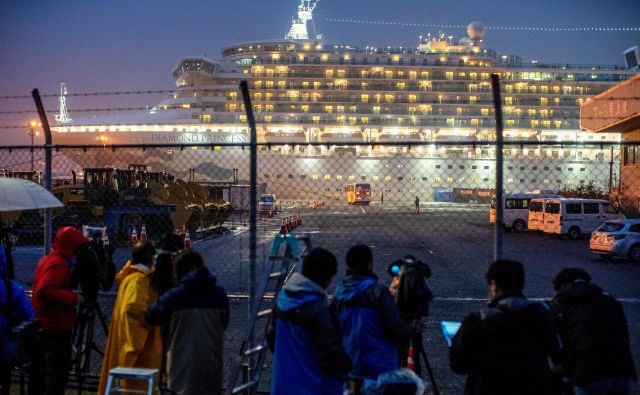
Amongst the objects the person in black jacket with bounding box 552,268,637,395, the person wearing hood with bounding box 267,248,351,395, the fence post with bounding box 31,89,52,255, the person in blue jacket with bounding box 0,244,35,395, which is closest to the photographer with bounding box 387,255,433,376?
the person wearing hood with bounding box 267,248,351,395

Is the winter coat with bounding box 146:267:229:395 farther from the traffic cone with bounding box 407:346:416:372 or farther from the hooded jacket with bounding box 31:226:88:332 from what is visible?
the traffic cone with bounding box 407:346:416:372

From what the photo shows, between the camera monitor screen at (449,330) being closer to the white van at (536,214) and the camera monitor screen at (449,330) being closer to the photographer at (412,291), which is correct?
the photographer at (412,291)

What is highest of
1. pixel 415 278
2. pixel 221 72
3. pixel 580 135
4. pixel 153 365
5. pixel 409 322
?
pixel 221 72

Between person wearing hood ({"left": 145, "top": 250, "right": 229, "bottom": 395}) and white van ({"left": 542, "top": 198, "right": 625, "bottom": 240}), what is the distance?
23.1 m

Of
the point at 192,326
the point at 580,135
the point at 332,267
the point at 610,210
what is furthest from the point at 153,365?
the point at 580,135

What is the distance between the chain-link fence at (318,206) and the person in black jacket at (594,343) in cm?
173

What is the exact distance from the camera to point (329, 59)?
64125 millimetres

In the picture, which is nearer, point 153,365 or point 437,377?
point 153,365

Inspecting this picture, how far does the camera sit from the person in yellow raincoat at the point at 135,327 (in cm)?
444

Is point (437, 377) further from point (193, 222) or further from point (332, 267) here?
point (193, 222)

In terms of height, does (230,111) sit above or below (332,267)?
above

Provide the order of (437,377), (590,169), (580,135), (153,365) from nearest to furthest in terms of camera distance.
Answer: (153,365) < (437,377) < (590,169) < (580,135)

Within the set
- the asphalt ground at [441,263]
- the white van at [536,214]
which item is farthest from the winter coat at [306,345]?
the white van at [536,214]

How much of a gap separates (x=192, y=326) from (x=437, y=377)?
9.79 ft
